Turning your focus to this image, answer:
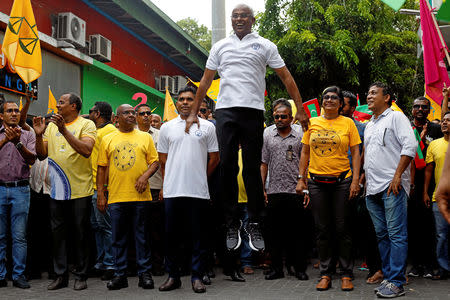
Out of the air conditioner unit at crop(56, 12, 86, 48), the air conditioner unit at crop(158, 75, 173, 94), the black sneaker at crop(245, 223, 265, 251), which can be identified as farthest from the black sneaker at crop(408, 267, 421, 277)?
the air conditioner unit at crop(158, 75, 173, 94)

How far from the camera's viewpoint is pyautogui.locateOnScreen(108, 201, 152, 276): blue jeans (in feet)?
20.9

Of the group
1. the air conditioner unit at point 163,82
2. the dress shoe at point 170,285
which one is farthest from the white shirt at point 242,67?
the air conditioner unit at point 163,82

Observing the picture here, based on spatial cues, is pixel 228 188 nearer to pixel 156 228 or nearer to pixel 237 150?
pixel 237 150

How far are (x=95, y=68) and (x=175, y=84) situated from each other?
6193 millimetres

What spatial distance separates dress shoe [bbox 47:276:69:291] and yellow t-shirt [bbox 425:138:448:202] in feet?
15.8

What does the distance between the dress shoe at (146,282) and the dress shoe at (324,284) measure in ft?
6.42

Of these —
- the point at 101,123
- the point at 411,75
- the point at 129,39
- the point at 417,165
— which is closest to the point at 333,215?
the point at 417,165

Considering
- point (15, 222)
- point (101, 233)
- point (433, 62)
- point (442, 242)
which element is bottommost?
point (442, 242)

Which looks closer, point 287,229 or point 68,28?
point 287,229

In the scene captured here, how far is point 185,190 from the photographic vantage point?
244 inches

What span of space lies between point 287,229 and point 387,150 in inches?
72.1

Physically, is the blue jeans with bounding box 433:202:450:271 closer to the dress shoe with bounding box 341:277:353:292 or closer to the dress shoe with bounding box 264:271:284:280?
the dress shoe with bounding box 341:277:353:292

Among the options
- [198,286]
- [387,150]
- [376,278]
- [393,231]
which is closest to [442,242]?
[376,278]

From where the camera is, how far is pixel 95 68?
15.2m
